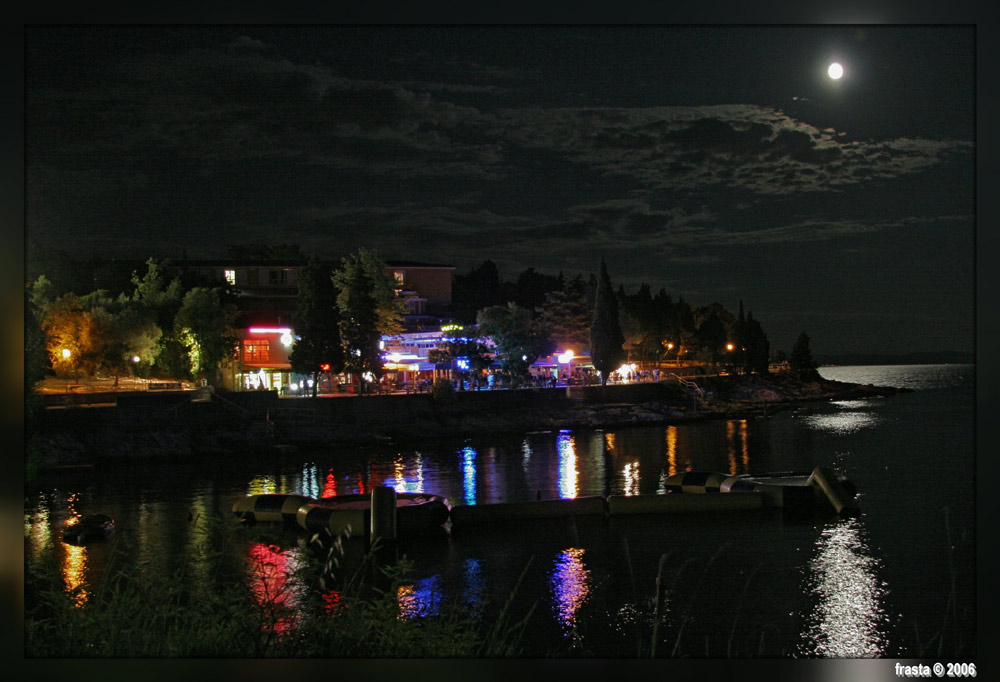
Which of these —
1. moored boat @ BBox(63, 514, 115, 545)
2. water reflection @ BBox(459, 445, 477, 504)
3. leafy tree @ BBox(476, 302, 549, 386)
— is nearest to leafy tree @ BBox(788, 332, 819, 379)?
leafy tree @ BBox(476, 302, 549, 386)

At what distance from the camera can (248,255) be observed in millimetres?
35688

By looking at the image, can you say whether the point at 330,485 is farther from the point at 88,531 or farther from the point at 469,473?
the point at 88,531

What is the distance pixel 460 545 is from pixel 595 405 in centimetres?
2342

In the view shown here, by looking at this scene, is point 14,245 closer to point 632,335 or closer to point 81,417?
point 81,417

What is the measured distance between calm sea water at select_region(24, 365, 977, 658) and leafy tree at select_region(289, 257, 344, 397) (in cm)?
475

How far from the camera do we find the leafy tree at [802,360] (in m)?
46.6

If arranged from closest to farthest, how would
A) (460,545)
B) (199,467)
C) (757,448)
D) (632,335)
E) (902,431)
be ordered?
(460,545) < (199,467) < (757,448) < (902,431) < (632,335)

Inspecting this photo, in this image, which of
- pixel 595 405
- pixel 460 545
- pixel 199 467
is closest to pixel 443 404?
pixel 595 405

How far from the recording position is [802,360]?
48.7m

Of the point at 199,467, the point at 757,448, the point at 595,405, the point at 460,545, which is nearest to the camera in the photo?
the point at 460,545

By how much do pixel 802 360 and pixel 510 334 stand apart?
828 inches

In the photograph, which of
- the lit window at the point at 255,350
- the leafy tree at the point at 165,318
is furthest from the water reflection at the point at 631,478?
the leafy tree at the point at 165,318

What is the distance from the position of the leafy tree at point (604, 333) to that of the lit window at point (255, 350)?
1449 cm

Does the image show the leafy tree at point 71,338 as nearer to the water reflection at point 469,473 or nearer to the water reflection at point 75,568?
the water reflection at point 469,473
